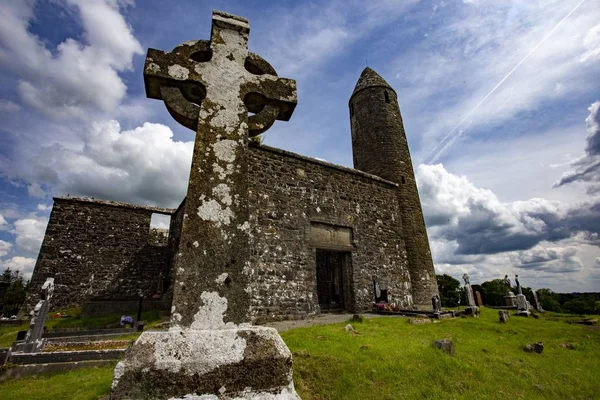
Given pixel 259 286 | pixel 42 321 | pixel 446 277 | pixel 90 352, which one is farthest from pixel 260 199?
pixel 446 277

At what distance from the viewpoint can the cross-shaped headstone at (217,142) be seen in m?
2.15

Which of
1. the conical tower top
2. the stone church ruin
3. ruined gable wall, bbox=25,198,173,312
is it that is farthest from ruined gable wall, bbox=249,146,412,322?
ruined gable wall, bbox=25,198,173,312

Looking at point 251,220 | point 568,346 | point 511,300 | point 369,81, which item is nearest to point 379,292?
point 568,346

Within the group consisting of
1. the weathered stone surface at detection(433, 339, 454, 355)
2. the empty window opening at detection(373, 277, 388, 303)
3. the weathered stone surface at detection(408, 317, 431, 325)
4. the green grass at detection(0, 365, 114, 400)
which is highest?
the empty window opening at detection(373, 277, 388, 303)

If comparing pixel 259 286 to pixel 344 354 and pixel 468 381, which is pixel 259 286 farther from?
pixel 468 381

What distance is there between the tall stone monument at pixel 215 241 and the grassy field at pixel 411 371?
1.94 metres

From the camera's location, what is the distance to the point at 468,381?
4059 mm

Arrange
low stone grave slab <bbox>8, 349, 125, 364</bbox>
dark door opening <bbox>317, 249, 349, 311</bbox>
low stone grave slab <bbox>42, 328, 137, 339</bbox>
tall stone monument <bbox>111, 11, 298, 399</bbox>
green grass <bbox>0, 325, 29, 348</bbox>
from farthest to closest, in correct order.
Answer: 1. dark door opening <bbox>317, 249, 349, 311</bbox>
2. low stone grave slab <bbox>42, 328, 137, 339</bbox>
3. green grass <bbox>0, 325, 29, 348</bbox>
4. low stone grave slab <bbox>8, 349, 125, 364</bbox>
5. tall stone monument <bbox>111, 11, 298, 399</bbox>

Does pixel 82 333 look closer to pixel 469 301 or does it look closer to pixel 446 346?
pixel 446 346

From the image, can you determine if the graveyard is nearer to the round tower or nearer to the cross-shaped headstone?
the cross-shaped headstone

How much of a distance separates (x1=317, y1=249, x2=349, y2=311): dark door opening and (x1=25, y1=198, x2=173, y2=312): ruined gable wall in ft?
27.6

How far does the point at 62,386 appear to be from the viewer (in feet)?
14.6

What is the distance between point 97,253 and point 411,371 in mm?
15049

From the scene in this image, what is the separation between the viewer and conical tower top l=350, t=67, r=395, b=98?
1756cm
